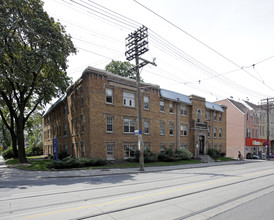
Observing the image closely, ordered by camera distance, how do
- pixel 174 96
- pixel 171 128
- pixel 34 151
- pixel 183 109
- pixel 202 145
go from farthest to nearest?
pixel 34 151, pixel 202 145, pixel 183 109, pixel 174 96, pixel 171 128

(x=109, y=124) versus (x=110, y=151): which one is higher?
(x=109, y=124)

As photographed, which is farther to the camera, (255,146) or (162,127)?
(255,146)

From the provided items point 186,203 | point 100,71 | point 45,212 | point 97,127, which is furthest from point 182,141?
point 45,212

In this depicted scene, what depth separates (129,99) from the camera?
24.5m

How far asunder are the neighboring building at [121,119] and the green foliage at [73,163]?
1.60 m

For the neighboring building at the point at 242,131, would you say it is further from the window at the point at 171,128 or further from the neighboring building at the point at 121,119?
the window at the point at 171,128

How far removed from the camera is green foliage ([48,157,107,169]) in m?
17.5

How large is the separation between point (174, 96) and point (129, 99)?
7836mm

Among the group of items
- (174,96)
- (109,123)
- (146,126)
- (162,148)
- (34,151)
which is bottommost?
(34,151)

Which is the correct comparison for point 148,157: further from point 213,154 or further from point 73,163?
point 213,154

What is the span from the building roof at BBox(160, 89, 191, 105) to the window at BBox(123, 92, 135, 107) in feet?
15.2

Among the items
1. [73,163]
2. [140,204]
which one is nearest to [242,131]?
[73,163]

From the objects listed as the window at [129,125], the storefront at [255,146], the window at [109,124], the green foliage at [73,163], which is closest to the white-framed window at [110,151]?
the window at [109,124]

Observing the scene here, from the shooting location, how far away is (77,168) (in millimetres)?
17531
